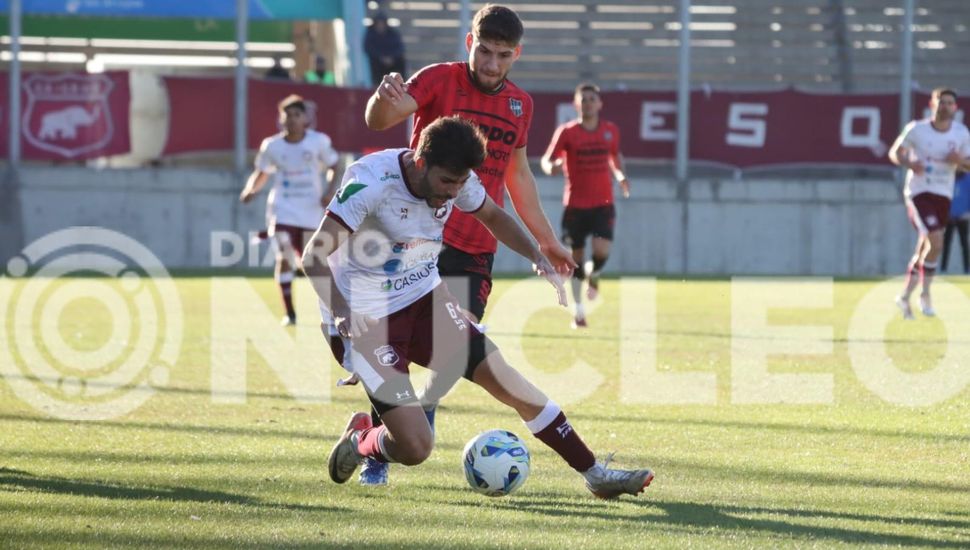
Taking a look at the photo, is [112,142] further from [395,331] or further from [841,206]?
[395,331]

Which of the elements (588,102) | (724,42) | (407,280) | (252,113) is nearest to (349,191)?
(407,280)

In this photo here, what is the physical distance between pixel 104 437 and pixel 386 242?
2600mm

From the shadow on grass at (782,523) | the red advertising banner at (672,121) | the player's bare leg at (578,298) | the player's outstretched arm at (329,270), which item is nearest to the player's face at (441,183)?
the player's outstretched arm at (329,270)

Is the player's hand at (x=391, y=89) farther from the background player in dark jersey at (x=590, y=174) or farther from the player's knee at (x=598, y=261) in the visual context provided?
the player's knee at (x=598, y=261)

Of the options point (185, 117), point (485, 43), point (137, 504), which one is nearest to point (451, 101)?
point (485, 43)

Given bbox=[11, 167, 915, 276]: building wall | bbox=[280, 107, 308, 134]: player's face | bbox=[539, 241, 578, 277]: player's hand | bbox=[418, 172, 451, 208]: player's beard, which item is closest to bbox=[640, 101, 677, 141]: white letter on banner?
bbox=[11, 167, 915, 276]: building wall

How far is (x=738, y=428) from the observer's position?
8.96 meters

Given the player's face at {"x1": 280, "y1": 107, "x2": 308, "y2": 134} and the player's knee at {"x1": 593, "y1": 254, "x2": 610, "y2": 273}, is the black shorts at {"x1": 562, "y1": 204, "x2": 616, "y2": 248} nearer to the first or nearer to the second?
the player's knee at {"x1": 593, "y1": 254, "x2": 610, "y2": 273}

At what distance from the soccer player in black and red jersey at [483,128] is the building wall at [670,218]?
15.9 m

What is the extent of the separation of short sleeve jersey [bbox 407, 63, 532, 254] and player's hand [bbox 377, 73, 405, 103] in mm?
354

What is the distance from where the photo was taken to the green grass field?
5887 mm

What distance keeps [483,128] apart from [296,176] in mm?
9147

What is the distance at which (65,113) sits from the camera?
75.3 feet

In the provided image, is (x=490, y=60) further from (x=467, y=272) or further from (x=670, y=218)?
(x=670, y=218)
